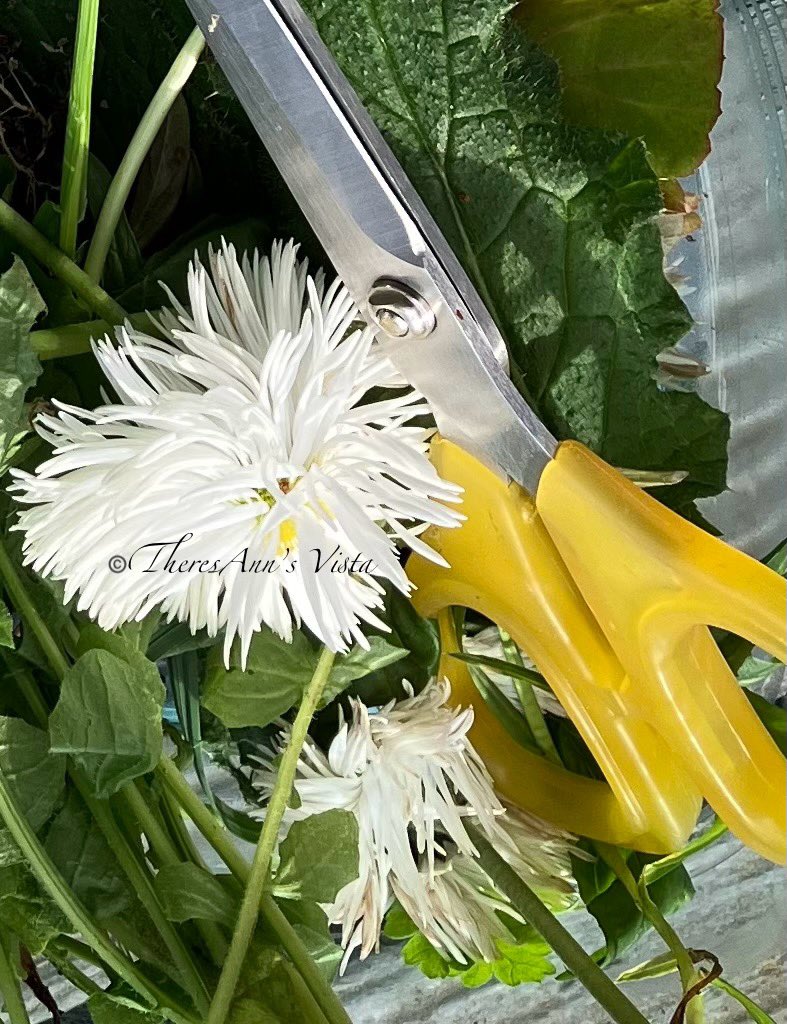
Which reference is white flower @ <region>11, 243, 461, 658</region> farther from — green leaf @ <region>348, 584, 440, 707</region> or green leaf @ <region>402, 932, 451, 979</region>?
green leaf @ <region>402, 932, 451, 979</region>

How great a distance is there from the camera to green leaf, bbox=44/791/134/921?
27 centimetres

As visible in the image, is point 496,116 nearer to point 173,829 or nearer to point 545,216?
point 545,216

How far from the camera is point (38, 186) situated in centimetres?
30

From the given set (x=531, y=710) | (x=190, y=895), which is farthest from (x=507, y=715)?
(x=190, y=895)

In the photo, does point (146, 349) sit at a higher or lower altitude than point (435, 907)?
higher

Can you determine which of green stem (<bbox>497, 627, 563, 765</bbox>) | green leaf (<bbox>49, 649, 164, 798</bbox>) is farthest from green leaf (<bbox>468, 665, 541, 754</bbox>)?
green leaf (<bbox>49, 649, 164, 798</bbox>)

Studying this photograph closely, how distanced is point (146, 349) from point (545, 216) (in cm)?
11

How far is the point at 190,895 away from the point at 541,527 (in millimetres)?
129

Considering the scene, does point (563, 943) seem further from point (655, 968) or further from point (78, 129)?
point (78, 129)

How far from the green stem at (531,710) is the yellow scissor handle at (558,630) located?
0.03 metres

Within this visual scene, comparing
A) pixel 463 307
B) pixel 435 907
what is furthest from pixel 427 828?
pixel 463 307

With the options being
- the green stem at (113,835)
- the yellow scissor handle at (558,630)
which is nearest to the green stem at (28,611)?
the green stem at (113,835)

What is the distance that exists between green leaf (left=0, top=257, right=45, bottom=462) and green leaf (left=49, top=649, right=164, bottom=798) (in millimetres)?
60

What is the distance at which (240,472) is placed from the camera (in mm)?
234
